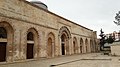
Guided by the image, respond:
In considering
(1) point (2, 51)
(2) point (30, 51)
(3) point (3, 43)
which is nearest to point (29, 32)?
(2) point (30, 51)

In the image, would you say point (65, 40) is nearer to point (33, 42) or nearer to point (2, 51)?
point (33, 42)

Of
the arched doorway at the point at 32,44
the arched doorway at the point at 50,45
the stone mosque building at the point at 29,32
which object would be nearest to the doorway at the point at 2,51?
the stone mosque building at the point at 29,32

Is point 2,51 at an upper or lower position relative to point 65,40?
lower

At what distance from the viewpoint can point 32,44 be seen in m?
16.7

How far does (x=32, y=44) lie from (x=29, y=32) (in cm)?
138

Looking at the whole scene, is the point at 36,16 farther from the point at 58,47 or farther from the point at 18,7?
the point at 58,47

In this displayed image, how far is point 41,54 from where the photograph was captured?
691 inches

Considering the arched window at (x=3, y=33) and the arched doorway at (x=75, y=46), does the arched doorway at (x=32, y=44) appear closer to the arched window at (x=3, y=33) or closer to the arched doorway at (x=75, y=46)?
the arched window at (x=3, y=33)

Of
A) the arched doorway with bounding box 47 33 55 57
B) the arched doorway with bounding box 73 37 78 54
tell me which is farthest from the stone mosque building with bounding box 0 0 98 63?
the arched doorway with bounding box 73 37 78 54

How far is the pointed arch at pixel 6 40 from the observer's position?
1317cm

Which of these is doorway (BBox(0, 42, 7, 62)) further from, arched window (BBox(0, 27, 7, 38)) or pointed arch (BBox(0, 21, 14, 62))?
arched window (BBox(0, 27, 7, 38))

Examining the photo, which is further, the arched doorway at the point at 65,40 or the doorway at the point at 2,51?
the arched doorway at the point at 65,40

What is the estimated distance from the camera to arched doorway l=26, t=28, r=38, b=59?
1612 cm

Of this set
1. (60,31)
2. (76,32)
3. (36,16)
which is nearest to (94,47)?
(76,32)
